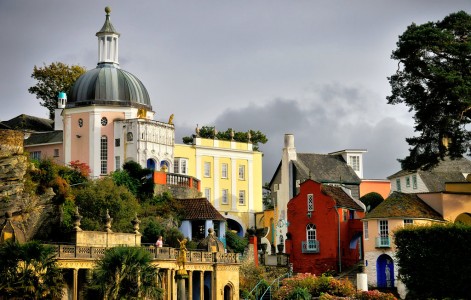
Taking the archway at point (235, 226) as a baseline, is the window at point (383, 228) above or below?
below

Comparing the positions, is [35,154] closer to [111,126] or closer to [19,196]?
[111,126]

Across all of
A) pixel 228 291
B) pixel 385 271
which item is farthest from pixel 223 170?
pixel 228 291

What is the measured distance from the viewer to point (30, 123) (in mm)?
84250

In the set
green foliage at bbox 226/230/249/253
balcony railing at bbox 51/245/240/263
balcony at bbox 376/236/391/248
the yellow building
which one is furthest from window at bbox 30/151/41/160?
balcony at bbox 376/236/391/248

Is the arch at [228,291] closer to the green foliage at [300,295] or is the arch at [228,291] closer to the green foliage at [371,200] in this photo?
the green foliage at [300,295]

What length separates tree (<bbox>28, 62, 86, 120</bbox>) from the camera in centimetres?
8619

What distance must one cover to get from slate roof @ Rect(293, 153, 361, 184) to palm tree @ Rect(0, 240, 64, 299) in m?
34.9

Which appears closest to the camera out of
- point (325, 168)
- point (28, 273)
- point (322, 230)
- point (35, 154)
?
point (28, 273)

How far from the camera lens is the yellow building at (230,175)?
8069cm

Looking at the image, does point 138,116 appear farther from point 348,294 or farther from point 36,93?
point 348,294

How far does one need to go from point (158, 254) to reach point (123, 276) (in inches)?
302

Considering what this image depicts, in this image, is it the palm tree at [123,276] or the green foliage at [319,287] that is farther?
the green foliage at [319,287]

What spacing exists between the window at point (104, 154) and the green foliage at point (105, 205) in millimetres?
8185

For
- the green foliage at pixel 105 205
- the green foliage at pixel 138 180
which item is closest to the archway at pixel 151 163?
the green foliage at pixel 138 180
